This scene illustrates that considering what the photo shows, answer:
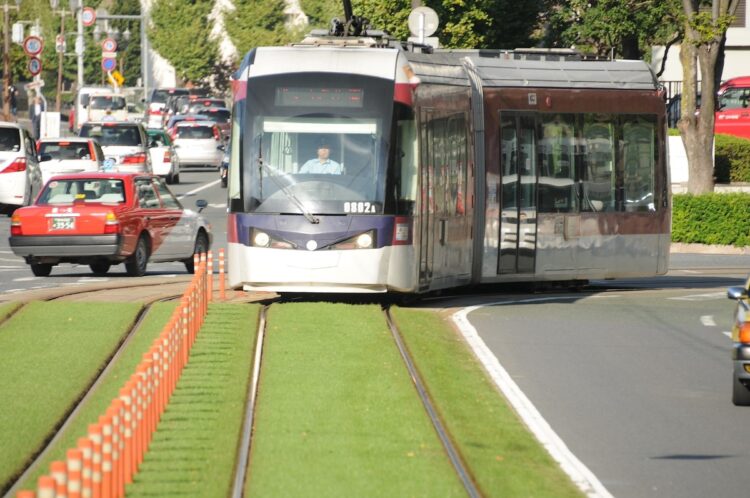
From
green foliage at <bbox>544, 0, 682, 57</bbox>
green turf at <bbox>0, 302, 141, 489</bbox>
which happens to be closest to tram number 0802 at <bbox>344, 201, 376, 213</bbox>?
green turf at <bbox>0, 302, 141, 489</bbox>

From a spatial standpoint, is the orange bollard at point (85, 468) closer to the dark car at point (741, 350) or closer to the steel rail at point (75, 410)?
the steel rail at point (75, 410)

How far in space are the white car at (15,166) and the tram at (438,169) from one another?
58.7 ft

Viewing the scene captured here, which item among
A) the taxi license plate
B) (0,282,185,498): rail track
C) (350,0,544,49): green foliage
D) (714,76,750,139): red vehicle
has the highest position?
(350,0,544,49): green foliage

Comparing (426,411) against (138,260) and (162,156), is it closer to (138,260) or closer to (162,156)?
(138,260)

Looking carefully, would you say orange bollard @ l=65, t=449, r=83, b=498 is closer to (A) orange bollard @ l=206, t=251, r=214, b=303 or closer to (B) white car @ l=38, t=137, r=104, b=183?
(A) orange bollard @ l=206, t=251, r=214, b=303

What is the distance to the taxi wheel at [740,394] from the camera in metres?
13.5

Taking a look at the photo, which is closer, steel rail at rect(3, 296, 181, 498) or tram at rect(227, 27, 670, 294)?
steel rail at rect(3, 296, 181, 498)

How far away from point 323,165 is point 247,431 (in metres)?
7.93

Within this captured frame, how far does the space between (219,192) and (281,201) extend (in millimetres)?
31995

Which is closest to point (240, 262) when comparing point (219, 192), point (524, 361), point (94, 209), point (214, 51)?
point (524, 361)

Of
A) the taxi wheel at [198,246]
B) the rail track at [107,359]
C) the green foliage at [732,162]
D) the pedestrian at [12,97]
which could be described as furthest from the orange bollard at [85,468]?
the pedestrian at [12,97]

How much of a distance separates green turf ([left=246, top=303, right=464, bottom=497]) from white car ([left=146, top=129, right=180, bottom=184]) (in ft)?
114

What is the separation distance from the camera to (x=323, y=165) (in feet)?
63.6

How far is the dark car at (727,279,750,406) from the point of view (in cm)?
Answer: 1312
